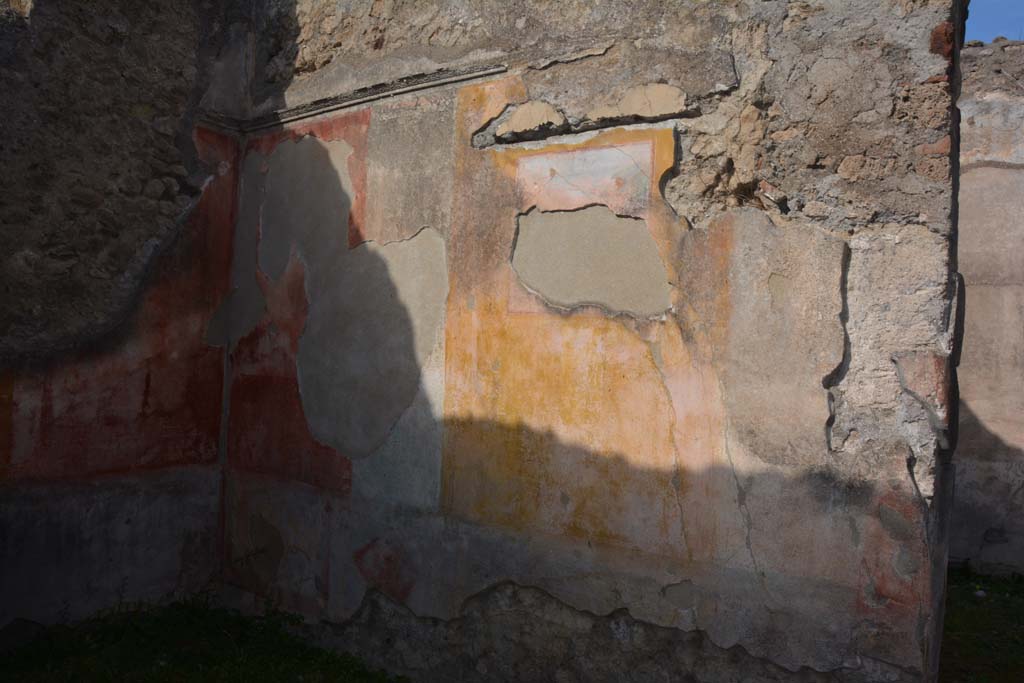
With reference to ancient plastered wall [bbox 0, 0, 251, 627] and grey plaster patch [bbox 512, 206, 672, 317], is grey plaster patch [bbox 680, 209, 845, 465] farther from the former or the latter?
ancient plastered wall [bbox 0, 0, 251, 627]

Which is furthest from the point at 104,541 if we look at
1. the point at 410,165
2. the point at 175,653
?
the point at 410,165

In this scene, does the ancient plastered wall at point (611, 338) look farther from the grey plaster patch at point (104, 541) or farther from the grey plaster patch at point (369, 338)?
the grey plaster patch at point (104, 541)

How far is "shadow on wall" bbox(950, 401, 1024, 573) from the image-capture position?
4.73 m

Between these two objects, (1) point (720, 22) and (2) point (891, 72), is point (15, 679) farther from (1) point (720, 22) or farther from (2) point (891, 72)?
(2) point (891, 72)

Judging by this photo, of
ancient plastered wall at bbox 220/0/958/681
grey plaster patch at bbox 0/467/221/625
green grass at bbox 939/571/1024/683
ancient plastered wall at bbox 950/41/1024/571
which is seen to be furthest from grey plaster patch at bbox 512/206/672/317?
ancient plastered wall at bbox 950/41/1024/571

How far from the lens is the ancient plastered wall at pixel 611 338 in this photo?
210 centimetres

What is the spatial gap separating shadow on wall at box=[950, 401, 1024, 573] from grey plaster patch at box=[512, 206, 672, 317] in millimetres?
3349

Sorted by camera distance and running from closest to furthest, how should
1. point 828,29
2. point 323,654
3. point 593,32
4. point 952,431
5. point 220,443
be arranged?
1. point 952,431
2. point 828,29
3. point 593,32
4. point 323,654
5. point 220,443

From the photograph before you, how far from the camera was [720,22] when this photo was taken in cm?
236

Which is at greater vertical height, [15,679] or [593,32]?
[593,32]

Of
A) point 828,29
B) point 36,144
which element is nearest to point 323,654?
point 36,144

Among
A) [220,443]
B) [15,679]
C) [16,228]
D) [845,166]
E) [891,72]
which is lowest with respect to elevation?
[15,679]

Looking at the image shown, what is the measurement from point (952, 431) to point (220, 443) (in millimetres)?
3089

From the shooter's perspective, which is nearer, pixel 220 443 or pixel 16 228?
pixel 16 228
